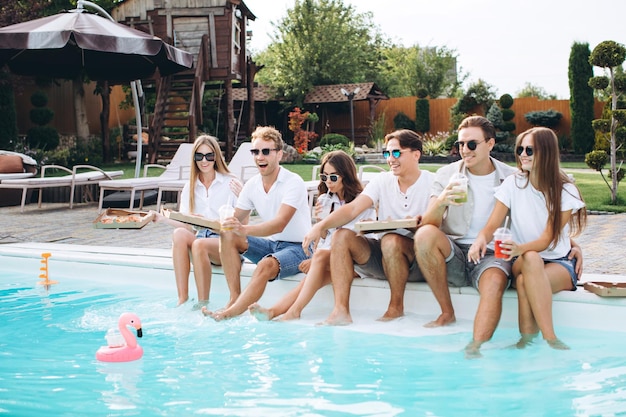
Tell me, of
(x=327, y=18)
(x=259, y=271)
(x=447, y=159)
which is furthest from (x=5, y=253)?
(x=327, y=18)

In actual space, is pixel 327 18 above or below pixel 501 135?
above

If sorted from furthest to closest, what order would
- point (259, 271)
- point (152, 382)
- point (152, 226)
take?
point (152, 226), point (259, 271), point (152, 382)

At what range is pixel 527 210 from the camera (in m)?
4.05

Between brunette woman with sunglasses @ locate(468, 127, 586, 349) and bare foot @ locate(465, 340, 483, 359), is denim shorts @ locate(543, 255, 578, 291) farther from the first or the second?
bare foot @ locate(465, 340, 483, 359)

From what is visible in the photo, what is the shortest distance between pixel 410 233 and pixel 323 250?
22.8 inches

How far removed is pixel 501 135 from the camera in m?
26.3

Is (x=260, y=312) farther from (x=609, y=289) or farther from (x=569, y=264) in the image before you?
(x=609, y=289)

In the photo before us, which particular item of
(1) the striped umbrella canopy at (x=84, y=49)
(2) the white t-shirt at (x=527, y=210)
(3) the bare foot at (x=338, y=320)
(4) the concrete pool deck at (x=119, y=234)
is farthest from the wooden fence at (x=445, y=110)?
(3) the bare foot at (x=338, y=320)

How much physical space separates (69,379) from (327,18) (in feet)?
104

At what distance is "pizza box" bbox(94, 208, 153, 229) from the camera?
5.17 m

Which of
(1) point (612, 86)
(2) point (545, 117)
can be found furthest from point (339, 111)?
(1) point (612, 86)

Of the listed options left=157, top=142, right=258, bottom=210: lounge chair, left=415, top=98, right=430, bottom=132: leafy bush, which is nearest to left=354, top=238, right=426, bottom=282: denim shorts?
left=157, top=142, right=258, bottom=210: lounge chair

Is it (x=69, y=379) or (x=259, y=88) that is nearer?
(x=69, y=379)

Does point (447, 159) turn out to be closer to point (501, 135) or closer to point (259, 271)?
point (501, 135)
